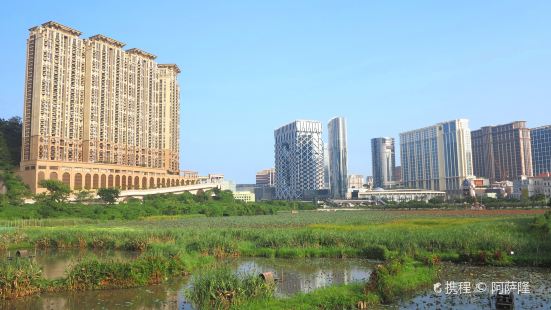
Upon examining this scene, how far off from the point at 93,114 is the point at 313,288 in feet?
372

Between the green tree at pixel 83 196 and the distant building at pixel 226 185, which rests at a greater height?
the distant building at pixel 226 185

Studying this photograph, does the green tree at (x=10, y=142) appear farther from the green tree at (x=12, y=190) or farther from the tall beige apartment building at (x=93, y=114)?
the green tree at (x=12, y=190)

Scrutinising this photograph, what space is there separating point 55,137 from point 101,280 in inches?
4021

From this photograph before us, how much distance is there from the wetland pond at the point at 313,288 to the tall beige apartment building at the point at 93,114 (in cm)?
9130

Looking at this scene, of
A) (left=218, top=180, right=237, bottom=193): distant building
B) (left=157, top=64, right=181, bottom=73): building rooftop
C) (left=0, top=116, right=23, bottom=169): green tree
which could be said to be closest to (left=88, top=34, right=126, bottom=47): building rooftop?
(left=157, top=64, right=181, bottom=73): building rooftop

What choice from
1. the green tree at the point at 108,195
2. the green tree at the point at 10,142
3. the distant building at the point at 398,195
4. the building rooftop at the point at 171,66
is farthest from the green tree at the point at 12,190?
the distant building at the point at 398,195

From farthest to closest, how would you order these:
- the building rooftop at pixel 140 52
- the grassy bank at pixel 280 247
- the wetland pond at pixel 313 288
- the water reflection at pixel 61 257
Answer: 1. the building rooftop at pixel 140 52
2. the water reflection at pixel 61 257
3. the grassy bank at pixel 280 247
4. the wetland pond at pixel 313 288

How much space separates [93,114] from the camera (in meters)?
119

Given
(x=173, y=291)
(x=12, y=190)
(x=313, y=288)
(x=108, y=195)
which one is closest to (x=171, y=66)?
(x=108, y=195)

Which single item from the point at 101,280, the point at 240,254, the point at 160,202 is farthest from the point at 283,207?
the point at 101,280

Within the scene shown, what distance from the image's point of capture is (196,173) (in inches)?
7367

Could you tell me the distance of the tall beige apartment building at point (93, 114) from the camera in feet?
352

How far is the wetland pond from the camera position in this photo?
51.7ft

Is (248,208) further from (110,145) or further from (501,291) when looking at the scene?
(501,291)
